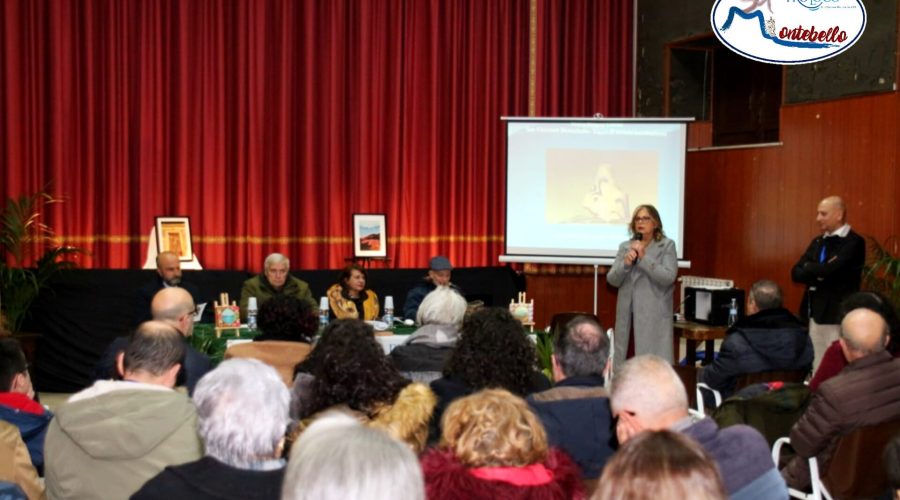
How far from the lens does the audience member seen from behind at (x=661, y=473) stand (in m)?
1.45

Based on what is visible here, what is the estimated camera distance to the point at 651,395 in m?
2.54

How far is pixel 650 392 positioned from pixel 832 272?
408cm

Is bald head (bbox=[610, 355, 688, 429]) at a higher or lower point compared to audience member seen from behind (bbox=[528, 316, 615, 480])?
higher

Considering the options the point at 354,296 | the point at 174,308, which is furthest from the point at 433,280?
the point at 174,308

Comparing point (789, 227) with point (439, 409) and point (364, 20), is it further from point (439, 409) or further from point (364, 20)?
point (439, 409)

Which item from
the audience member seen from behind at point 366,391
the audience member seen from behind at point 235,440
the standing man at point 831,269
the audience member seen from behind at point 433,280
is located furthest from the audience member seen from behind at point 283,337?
the standing man at point 831,269

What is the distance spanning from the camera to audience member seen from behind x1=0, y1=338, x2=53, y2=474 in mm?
3119

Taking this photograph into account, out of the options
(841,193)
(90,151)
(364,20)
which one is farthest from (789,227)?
(90,151)

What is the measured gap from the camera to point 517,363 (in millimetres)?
3379

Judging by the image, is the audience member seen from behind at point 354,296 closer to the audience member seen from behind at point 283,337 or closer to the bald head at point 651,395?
the audience member seen from behind at point 283,337

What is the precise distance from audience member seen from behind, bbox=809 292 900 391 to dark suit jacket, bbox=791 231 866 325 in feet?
6.10

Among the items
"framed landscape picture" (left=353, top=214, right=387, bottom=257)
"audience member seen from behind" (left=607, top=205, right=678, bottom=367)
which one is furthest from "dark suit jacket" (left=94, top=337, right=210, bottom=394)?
"framed landscape picture" (left=353, top=214, right=387, bottom=257)

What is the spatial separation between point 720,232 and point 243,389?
7.20 metres

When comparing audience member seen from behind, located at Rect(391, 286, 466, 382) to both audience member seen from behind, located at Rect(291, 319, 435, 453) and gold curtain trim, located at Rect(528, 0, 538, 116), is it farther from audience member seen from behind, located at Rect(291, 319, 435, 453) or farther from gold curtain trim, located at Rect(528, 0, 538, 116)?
gold curtain trim, located at Rect(528, 0, 538, 116)
